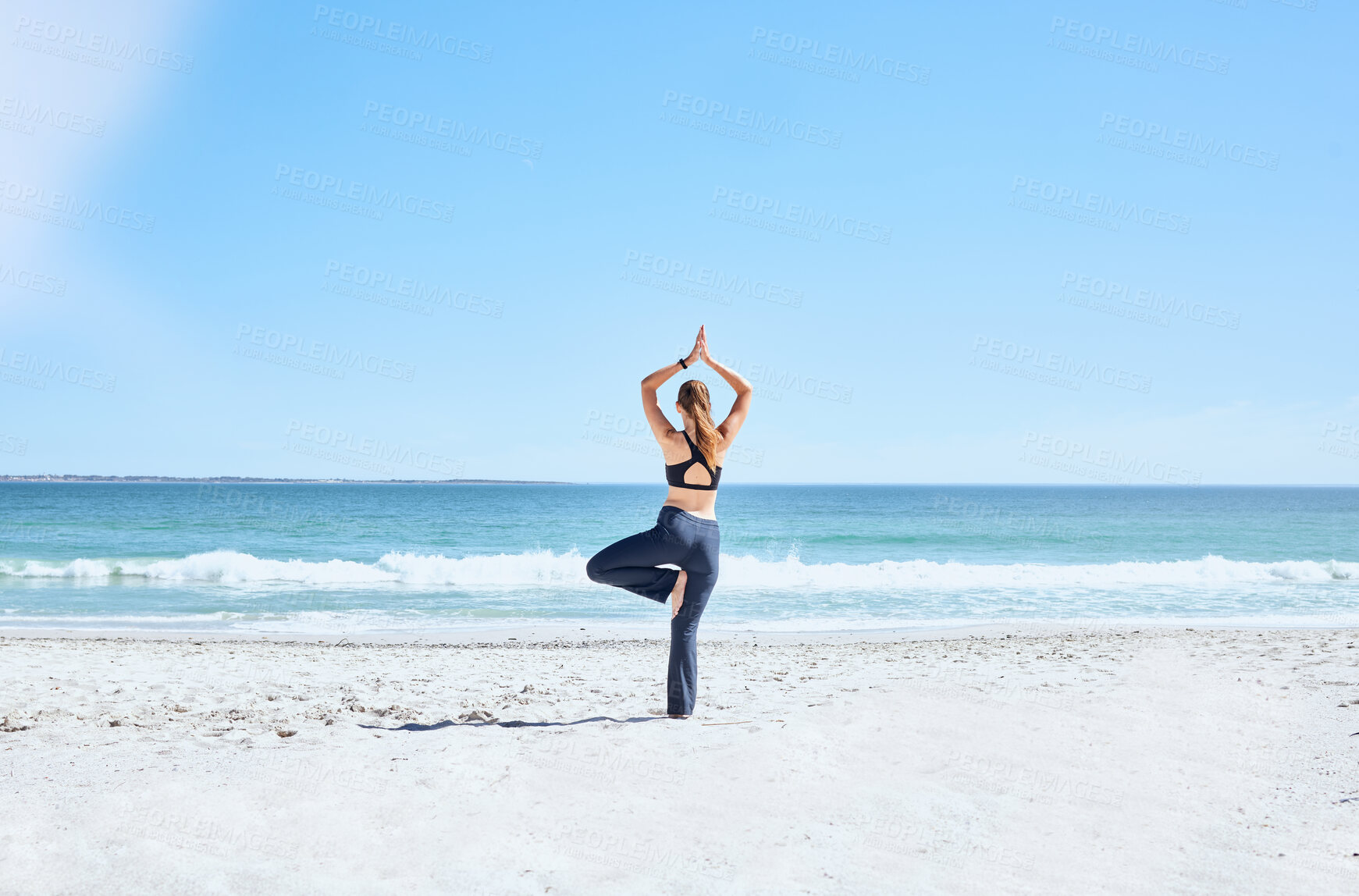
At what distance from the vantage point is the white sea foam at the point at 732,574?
1981 centimetres

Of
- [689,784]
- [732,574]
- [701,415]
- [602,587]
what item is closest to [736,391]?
[701,415]

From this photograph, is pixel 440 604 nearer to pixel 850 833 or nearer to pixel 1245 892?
pixel 850 833

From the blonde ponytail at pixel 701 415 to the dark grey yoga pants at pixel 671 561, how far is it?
0.40 metres

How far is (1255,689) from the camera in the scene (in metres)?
6.41

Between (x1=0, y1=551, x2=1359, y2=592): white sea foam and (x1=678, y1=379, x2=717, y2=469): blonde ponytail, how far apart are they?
14.1 m

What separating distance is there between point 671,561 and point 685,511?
1.04ft

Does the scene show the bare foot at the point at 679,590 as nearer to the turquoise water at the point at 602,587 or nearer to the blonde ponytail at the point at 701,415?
the blonde ponytail at the point at 701,415

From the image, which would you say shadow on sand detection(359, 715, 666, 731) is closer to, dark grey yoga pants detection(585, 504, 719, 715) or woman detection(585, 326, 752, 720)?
dark grey yoga pants detection(585, 504, 719, 715)

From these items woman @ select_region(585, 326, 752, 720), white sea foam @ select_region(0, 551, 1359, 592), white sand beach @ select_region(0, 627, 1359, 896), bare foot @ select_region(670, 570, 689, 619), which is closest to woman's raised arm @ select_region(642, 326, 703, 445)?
woman @ select_region(585, 326, 752, 720)

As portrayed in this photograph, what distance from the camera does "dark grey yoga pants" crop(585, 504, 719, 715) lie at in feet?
15.5

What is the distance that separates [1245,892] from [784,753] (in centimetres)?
210

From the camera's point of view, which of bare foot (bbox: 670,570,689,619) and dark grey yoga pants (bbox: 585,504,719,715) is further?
bare foot (bbox: 670,570,689,619)

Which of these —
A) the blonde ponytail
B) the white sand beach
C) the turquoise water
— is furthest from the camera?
the turquoise water

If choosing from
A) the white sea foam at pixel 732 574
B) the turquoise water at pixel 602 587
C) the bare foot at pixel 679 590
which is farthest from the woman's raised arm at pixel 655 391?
the white sea foam at pixel 732 574
